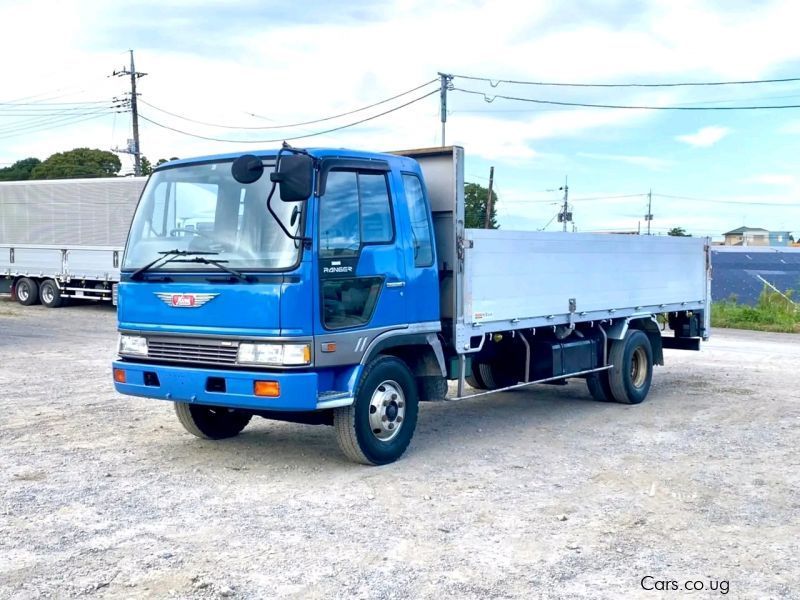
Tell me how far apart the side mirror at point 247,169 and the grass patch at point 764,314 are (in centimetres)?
2046

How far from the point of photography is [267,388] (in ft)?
21.7

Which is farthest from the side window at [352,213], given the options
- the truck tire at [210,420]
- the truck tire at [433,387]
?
the truck tire at [210,420]

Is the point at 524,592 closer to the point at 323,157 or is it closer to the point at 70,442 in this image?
the point at 323,157

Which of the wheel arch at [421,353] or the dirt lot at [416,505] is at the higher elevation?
the wheel arch at [421,353]

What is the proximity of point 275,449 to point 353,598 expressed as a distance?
140 inches

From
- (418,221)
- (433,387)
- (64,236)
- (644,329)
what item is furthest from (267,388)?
(64,236)

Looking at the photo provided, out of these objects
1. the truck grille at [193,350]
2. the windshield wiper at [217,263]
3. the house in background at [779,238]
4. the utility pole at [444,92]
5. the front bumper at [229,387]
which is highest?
the utility pole at [444,92]

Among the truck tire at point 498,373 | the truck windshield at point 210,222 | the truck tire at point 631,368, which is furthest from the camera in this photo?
the truck tire at point 631,368

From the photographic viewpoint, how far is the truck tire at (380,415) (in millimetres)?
7145

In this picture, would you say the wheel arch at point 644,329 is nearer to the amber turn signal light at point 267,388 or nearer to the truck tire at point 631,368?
the truck tire at point 631,368

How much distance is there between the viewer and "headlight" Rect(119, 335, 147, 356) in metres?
7.29

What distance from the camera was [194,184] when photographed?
287 inches

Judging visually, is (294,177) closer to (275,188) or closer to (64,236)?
(275,188)

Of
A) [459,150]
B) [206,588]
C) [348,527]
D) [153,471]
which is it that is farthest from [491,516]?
[459,150]
